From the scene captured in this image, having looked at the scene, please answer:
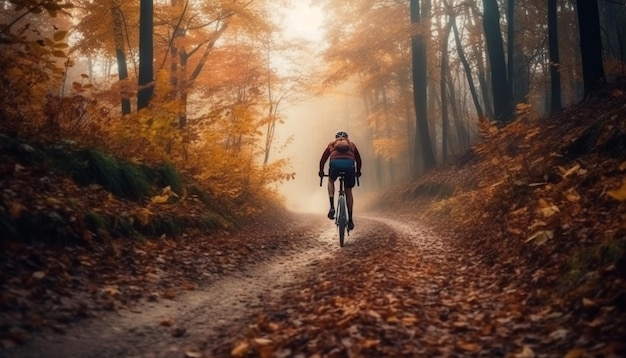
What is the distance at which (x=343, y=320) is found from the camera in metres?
4.02

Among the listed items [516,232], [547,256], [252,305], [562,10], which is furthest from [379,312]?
[562,10]

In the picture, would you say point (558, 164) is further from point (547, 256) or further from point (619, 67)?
point (619, 67)

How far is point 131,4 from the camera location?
12.6m

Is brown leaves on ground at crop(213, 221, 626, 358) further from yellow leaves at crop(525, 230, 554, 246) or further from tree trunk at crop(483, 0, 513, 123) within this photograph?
tree trunk at crop(483, 0, 513, 123)

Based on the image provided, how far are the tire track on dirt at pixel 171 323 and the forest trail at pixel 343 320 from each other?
0.03ft

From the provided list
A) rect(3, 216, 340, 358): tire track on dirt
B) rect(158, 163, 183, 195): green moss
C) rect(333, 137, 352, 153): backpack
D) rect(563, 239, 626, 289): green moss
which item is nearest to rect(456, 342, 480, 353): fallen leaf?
rect(563, 239, 626, 289): green moss

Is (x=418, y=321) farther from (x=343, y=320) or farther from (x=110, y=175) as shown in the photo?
(x=110, y=175)

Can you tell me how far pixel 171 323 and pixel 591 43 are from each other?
39.0 ft

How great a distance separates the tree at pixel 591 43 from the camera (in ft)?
34.5

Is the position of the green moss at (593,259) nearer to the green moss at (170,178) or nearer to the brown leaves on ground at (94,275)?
the brown leaves on ground at (94,275)

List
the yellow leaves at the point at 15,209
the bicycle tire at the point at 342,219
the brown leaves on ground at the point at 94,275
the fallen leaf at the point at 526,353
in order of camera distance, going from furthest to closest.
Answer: the bicycle tire at the point at 342,219, the yellow leaves at the point at 15,209, the brown leaves on ground at the point at 94,275, the fallen leaf at the point at 526,353

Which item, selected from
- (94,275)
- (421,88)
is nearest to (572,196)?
(94,275)

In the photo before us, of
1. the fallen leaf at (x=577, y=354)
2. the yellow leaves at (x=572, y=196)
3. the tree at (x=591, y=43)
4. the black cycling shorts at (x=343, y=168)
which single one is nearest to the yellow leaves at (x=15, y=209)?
the black cycling shorts at (x=343, y=168)

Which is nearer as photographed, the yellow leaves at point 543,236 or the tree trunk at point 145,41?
the yellow leaves at point 543,236
